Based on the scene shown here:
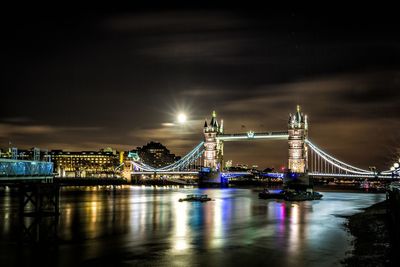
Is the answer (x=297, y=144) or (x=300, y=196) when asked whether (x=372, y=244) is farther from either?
(x=297, y=144)

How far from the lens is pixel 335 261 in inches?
1148

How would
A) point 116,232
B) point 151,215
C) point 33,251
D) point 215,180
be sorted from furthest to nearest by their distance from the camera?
point 215,180, point 151,215, point 116,232, point 33,251

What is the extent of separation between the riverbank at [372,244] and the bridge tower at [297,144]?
124 m

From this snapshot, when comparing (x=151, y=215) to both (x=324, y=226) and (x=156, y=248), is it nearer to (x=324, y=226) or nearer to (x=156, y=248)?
(x=324, y=226)

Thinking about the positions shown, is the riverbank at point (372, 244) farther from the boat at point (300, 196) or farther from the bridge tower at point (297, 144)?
the bridge tower at point (297, 144)

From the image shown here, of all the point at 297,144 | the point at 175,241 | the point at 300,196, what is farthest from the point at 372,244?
the point at 297,144

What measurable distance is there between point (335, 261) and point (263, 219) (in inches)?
1022

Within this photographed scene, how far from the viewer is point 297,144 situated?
17675 cm

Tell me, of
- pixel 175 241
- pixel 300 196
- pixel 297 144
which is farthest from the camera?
pixel 297 144

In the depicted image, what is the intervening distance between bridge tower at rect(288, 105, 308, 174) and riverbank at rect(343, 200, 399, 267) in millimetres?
124416

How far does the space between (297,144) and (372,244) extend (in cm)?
14563

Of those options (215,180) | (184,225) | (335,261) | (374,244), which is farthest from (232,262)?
(215,180)

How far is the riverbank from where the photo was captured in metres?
27.5

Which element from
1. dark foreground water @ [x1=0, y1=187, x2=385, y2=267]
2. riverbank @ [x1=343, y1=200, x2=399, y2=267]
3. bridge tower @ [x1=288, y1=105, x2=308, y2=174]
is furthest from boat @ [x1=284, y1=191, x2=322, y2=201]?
bridge tower @ [x1=288, y1=105, x2=308, y2=174]
